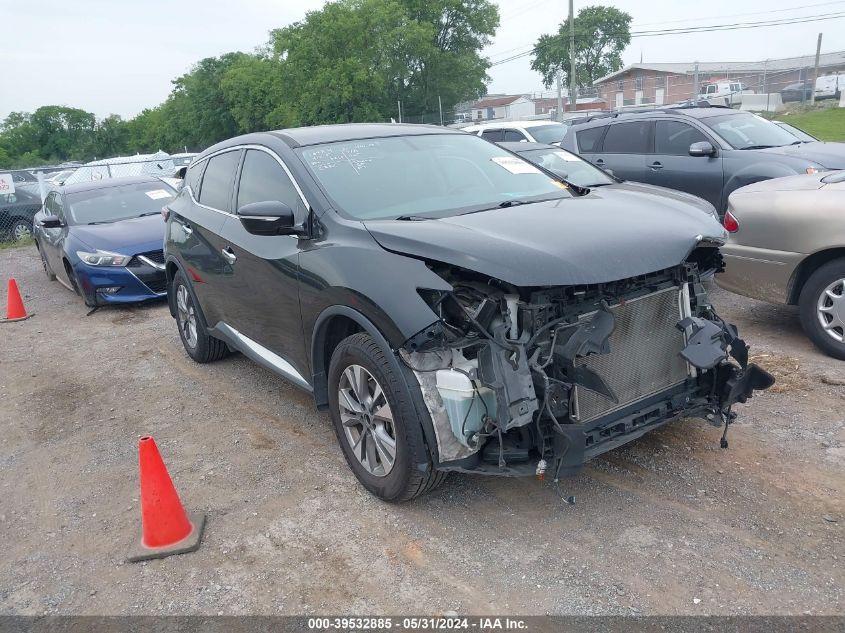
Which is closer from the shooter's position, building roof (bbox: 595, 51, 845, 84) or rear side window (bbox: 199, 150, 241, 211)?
rear side window (bbox: 199, 150, 241, 211)

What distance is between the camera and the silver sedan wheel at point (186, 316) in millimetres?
6055

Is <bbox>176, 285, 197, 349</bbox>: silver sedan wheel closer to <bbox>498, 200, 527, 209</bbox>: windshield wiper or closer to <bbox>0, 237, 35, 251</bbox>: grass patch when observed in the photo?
<bbox>498, 200, 527, 209</bbox>: windshield wiper

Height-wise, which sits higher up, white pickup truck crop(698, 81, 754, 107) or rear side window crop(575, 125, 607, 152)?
rear side window crop(575, 125, 607, 152)

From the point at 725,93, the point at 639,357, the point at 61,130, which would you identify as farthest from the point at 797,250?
the point at 61,130

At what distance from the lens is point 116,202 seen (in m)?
9.71

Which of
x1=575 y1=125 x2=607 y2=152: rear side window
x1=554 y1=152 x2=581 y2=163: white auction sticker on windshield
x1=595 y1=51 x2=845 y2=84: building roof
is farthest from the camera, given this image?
x1=595 y1=51 x2=845 y2=84: building roof

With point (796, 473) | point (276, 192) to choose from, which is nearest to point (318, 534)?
point (276, 192)

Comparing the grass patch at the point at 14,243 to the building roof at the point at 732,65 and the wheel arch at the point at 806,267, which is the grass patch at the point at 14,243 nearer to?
the wheel arch at the point at 806,267

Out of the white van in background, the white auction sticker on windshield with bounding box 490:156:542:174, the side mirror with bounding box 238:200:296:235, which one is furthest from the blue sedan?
the white van in background

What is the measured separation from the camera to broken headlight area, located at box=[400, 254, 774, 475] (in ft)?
10.0

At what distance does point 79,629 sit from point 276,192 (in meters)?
2.52

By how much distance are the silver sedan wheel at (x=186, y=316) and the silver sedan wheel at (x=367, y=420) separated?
2673 mm

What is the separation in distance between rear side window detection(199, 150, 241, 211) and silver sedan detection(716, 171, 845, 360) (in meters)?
3.77

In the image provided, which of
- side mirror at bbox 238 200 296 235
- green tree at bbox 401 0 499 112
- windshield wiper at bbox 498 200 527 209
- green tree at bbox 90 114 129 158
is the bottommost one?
green tree at bbox 90 114 129 158
